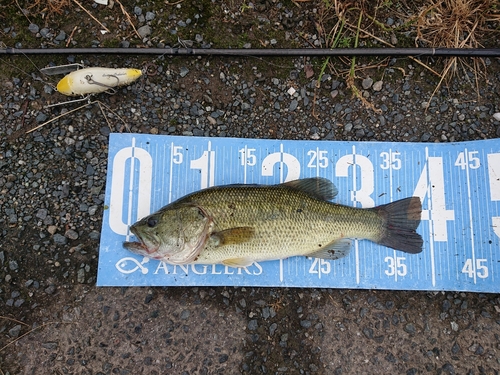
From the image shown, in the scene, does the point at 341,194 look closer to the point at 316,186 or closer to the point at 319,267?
the point at 316,186

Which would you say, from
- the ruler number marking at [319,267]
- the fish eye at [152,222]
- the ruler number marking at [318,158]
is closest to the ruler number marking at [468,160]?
the ruler number marking at [318,158]

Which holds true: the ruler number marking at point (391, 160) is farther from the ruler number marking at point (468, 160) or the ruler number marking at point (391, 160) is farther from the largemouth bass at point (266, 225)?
the ruler number marking at point (468, 160)

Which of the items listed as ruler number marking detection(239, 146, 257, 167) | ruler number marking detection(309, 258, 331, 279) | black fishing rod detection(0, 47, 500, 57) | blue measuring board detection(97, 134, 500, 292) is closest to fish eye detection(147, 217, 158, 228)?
blue measuring board detection(97, 134, 500, 292)

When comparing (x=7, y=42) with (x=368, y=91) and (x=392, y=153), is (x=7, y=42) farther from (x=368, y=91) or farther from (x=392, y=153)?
(x=392, y=153)

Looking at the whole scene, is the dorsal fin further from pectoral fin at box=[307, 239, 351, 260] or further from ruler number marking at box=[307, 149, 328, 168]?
pectoral fin at box=[307, 239, 351, 260]

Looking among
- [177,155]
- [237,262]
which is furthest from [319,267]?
[177,155]

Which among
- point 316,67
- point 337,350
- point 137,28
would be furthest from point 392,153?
point 137,28

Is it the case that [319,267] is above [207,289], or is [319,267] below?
above
